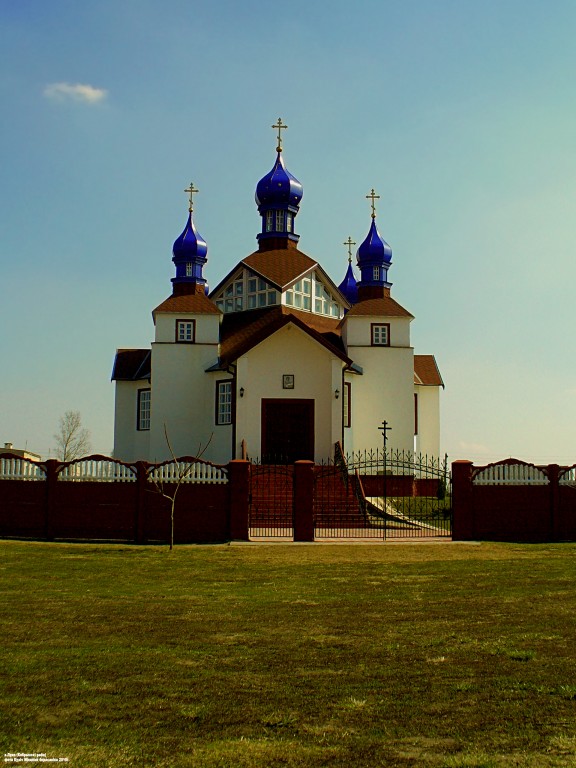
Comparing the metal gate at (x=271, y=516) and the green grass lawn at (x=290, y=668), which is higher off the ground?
the metal gate at (x=271, y=516)

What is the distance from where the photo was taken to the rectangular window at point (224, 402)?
2975 cm

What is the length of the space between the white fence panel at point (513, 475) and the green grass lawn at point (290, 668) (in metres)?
6.26

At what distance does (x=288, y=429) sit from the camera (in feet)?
95.1

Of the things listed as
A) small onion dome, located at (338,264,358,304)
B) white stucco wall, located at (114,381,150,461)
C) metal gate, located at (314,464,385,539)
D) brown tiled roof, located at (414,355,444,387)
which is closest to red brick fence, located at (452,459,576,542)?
metal gate, located at (314,464,385,539)

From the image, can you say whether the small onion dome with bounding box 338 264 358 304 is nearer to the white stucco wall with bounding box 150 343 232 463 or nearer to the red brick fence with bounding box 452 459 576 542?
the white stucco wall with bounding box 150 343 232 463

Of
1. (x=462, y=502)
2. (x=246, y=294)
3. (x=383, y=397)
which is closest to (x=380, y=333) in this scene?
(x=383, y=397)

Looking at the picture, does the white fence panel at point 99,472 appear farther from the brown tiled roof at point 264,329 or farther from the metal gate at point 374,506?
the brown tiled roof at point 264,329

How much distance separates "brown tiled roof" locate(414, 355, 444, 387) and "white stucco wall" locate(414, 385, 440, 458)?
0.73 feet

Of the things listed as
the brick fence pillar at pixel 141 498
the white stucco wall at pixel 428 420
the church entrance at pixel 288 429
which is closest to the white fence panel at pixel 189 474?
the brick fence pillar at pixel 141 498

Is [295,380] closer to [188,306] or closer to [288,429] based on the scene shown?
[288,429]

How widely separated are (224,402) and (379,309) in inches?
258

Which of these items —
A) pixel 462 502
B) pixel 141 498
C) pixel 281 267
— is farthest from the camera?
pixel 281 267

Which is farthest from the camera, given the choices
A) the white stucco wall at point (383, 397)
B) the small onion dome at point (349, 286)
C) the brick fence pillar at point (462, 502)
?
the small onion dome at point (349, 286)

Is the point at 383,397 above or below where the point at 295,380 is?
below
